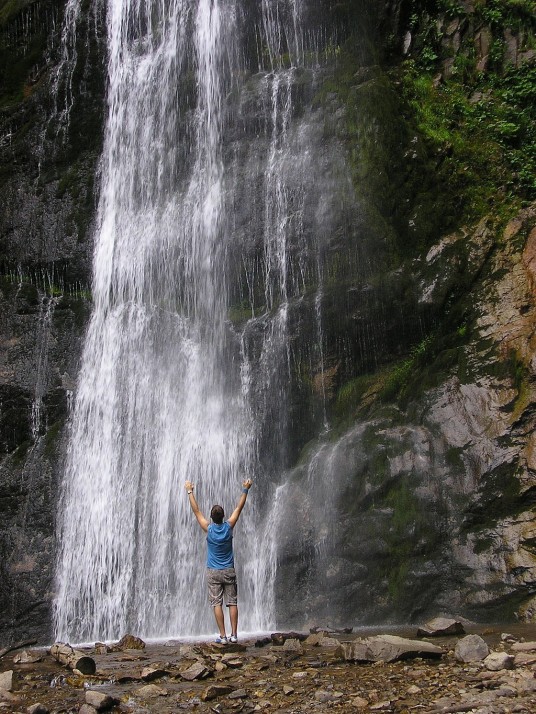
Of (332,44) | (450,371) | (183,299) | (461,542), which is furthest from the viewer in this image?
(332,44)

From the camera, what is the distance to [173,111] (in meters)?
17.1

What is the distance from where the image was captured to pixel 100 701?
5.07 metres

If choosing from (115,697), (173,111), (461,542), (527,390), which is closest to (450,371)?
(527,390)

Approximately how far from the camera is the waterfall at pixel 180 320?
12.7m

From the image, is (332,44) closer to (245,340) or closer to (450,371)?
(245,340)

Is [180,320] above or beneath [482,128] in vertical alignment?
beneath

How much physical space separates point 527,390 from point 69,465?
9009 millimetres

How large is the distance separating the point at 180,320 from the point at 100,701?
1074cm

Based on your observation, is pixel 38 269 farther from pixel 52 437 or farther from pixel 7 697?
pixel 7 697

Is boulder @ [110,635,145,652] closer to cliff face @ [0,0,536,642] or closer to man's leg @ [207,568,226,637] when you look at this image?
man's leg @ [207,568,226,637]

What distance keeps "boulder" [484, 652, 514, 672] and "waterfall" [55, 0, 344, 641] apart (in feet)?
20.5

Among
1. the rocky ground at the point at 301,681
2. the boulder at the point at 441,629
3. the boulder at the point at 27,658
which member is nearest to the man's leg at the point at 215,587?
the rocky ground at the point at 301,681

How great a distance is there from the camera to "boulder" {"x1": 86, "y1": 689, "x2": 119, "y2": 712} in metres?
5.04

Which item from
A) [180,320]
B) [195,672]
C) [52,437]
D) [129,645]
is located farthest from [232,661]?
[180,320]
